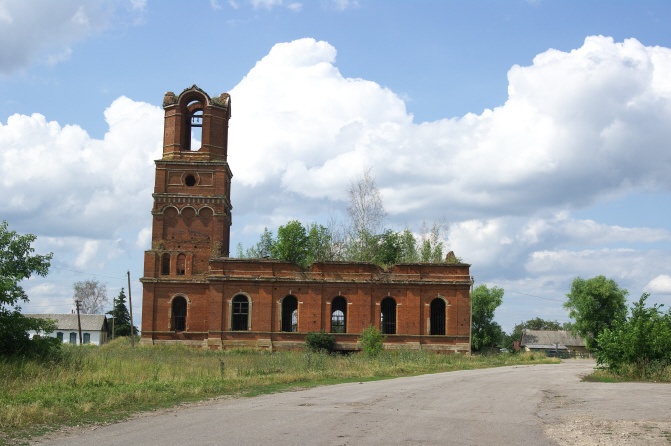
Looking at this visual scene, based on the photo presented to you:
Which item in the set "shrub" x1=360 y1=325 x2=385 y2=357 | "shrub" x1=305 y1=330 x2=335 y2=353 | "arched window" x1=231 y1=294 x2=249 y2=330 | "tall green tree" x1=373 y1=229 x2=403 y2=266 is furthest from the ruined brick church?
"tall green tree" x1=373 y1=229 x2=403 y2=266

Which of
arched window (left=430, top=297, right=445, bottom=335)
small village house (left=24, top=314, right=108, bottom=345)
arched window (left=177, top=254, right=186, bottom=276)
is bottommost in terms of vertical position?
small village house (left=24, top=314, right=108, bottom=345)

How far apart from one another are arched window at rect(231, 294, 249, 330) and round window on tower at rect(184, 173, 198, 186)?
28.8ft

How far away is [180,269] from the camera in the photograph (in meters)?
48.1

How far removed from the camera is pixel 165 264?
48.1 meters

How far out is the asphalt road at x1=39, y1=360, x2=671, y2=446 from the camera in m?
11.0

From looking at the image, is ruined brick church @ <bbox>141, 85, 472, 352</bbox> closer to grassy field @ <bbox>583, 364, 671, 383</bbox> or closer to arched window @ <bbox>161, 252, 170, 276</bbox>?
arched window @ <bbox>161, 252, 170, 276</bbox>

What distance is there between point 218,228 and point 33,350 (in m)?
26.7

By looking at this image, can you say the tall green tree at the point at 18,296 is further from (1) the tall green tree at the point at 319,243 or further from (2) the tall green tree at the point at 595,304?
(2) the tall green tree at the point at 595,304

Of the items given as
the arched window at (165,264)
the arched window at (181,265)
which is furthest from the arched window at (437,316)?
the arched window at (165,264)

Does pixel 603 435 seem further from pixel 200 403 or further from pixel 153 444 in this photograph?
pixel 200 403

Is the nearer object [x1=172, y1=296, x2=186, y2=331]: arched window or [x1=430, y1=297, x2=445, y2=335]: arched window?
[x1=430, y1=297, x2=445, y2=335]: arched window

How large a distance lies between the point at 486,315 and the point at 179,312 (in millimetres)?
32423

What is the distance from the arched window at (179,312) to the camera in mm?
47966

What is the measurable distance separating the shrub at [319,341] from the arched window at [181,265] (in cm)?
989
